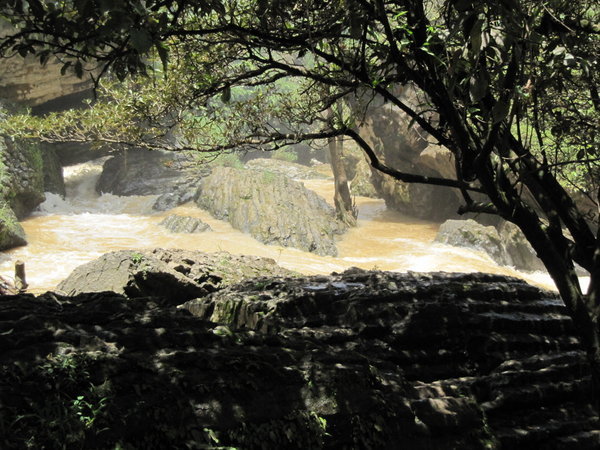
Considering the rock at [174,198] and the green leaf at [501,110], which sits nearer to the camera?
the green leaf at [501,110]

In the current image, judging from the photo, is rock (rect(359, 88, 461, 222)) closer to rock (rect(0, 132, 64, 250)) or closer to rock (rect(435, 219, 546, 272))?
rock (rect(435, 219, 546, 272))

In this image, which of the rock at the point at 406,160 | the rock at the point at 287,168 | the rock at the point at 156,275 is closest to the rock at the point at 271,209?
the rock at the point at 406,160

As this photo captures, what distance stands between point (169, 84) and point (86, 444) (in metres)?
4.14

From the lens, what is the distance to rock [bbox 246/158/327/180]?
32250mm

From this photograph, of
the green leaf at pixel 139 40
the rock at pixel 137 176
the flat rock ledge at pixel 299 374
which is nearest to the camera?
the green leaf at pixel 139 40

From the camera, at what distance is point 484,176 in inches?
148

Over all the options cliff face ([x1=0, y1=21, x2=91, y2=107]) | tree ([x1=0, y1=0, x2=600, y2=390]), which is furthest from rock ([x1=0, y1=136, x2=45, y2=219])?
tree ([x1=0, y1=0, x2=600, y2=390])

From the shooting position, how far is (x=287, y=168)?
33844mm

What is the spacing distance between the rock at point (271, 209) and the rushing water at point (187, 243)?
0.42 meters

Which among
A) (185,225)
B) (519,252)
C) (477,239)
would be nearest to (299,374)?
(185,225)

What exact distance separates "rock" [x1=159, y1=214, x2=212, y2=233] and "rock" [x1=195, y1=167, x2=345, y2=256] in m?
1.22

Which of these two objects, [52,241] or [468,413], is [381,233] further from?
[468,413]

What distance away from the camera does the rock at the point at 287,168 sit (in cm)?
3225

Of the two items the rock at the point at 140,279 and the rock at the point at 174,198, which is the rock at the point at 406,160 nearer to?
the rock at the point at 174,198
